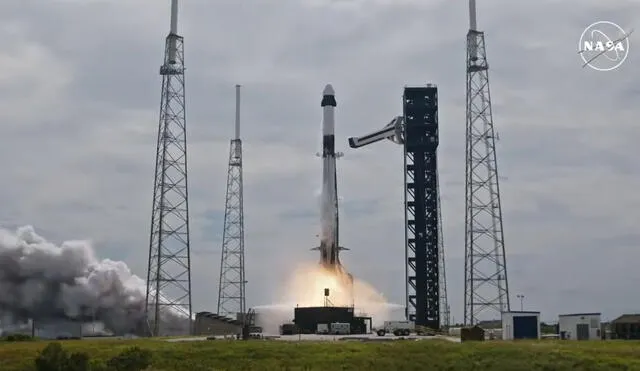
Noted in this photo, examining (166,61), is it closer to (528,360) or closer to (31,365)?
(31,365)

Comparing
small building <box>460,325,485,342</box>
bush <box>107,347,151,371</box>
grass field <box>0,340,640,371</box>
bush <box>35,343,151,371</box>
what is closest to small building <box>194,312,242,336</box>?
small building <box>460,325,485,342</box>

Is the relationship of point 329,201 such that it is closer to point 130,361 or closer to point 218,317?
point 218,317

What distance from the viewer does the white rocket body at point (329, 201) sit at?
113 m

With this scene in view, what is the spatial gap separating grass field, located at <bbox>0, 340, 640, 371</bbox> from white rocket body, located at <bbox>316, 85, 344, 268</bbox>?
150ft

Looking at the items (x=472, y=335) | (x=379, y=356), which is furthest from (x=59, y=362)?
(x=472, y=335)

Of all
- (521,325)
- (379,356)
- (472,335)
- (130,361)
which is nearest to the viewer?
(130,361)

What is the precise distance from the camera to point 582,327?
82812 mm

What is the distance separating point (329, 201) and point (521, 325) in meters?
38.9

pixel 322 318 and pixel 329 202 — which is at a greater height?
pixel 329 202

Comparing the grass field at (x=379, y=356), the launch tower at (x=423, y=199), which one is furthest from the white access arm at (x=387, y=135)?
the grass field at (x=379, y=356)

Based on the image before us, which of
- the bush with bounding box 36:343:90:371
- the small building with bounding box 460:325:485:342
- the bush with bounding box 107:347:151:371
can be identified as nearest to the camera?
the bush with bounding box 36:343:90:371

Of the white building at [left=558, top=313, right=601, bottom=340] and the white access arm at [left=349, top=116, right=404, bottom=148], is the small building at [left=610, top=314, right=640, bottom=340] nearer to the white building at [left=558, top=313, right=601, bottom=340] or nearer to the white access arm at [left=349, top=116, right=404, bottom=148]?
the white building at [left=558, top=313, right=601, bottom=340]

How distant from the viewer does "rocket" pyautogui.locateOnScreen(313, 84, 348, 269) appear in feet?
370

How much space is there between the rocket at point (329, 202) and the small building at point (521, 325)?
36101mm
